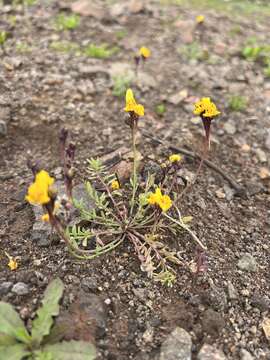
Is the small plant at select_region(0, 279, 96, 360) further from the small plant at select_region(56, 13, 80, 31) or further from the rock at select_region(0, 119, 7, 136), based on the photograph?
the small plant at select_region(56, 13, 80, 31)

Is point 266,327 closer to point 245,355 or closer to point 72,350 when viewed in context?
point 245,355

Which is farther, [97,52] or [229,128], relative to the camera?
[97,52]

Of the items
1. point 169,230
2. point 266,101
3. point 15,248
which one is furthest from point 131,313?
point 266,101

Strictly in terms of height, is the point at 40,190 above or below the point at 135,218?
above

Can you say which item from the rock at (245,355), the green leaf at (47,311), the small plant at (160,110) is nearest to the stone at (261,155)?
the small plant at (160,110)

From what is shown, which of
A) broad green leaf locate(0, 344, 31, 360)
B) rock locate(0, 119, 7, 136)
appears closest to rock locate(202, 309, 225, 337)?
broad green leaf locate(0, 344, 31, 360)

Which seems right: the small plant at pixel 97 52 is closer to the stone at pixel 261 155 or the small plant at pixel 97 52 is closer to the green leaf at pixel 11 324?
the stone at pixel 261 155

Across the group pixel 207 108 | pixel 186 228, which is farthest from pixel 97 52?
pixel 186 228
